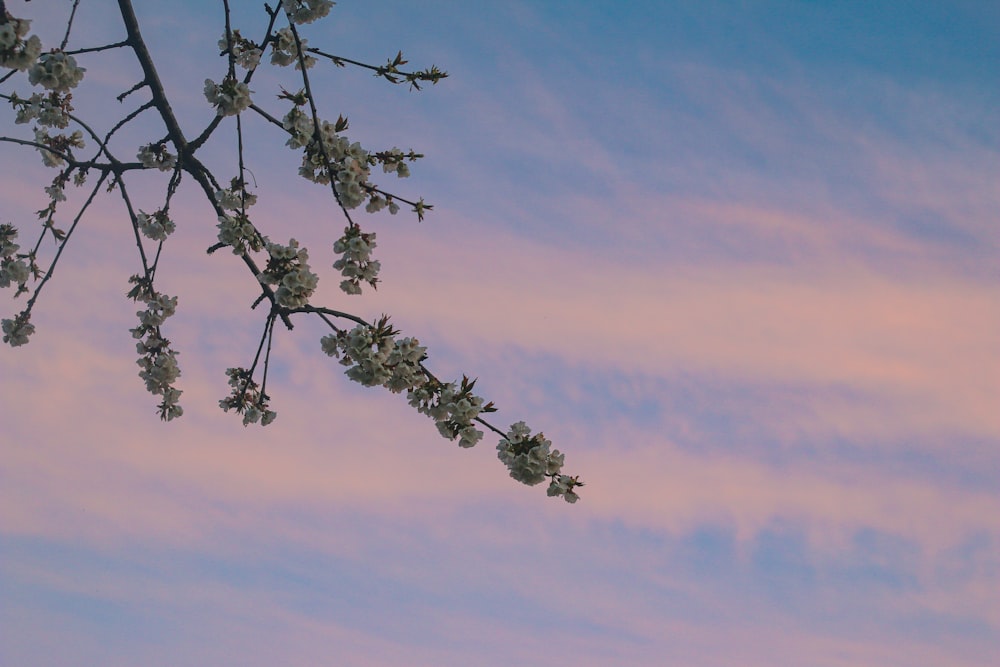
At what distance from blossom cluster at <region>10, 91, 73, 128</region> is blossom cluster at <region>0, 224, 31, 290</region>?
1402 mm

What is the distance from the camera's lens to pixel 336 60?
934 centimetres

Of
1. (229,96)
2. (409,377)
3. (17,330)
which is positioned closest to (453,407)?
(409,377)

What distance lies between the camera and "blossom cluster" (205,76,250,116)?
9.48 metres

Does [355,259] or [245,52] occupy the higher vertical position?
[245,52]

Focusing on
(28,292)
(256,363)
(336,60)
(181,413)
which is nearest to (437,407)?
(256,363)

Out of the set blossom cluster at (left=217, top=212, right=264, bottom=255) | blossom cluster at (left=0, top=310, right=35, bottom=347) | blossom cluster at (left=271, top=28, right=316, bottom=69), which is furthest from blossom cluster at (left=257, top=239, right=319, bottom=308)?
blossom cluster at (left=0, top=310, right=35, bottom=347)

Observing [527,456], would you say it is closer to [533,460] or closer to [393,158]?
[533,460]

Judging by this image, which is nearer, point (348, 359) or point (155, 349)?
point (348, 359)

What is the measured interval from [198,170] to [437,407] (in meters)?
4.07

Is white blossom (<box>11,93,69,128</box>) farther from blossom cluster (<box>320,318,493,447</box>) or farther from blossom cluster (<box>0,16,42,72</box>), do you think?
blossom cluster (<box>320,318,493,447</box>)

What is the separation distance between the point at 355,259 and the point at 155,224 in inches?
132

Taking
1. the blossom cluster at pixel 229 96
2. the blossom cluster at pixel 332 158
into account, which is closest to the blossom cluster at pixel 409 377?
the blossom cluster at pixel 332 158

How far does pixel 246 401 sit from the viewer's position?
419 inches

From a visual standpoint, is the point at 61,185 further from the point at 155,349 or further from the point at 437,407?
the point at 437,407
